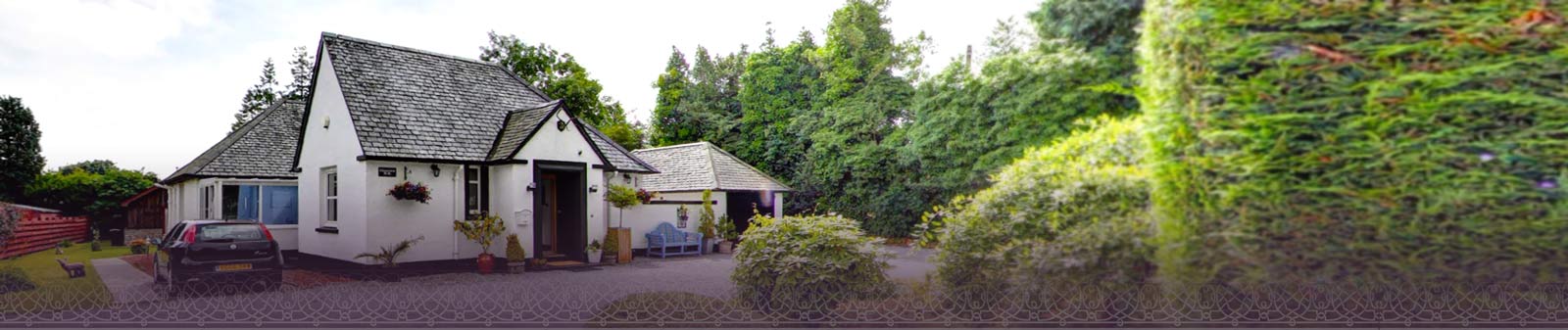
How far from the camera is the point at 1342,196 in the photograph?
13.0 feet

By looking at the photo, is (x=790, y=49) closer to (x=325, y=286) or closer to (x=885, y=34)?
(x=885, y=34)

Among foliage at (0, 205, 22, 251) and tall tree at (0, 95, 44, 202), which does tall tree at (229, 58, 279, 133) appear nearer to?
tall tree at (0, 95, 44, 202)

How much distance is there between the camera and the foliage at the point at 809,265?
22.9ft

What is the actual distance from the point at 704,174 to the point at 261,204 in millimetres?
10714

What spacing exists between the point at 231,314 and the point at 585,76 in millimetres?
21344

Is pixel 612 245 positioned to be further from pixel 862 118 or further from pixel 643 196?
pixel 862 118

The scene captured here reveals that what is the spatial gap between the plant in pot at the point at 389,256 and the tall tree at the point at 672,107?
23.5 metres

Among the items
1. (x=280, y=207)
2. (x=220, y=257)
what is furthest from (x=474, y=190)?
(x=280, y=207)

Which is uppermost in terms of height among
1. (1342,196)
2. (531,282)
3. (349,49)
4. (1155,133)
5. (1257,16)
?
(349,49)

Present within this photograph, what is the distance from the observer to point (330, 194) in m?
15.3

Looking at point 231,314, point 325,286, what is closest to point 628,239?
point 325,286

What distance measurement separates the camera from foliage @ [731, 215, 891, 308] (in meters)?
6.98

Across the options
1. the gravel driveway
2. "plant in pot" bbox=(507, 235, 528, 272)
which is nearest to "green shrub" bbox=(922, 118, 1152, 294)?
the gravel driveway

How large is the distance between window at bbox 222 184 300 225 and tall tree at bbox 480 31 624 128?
1048cm
